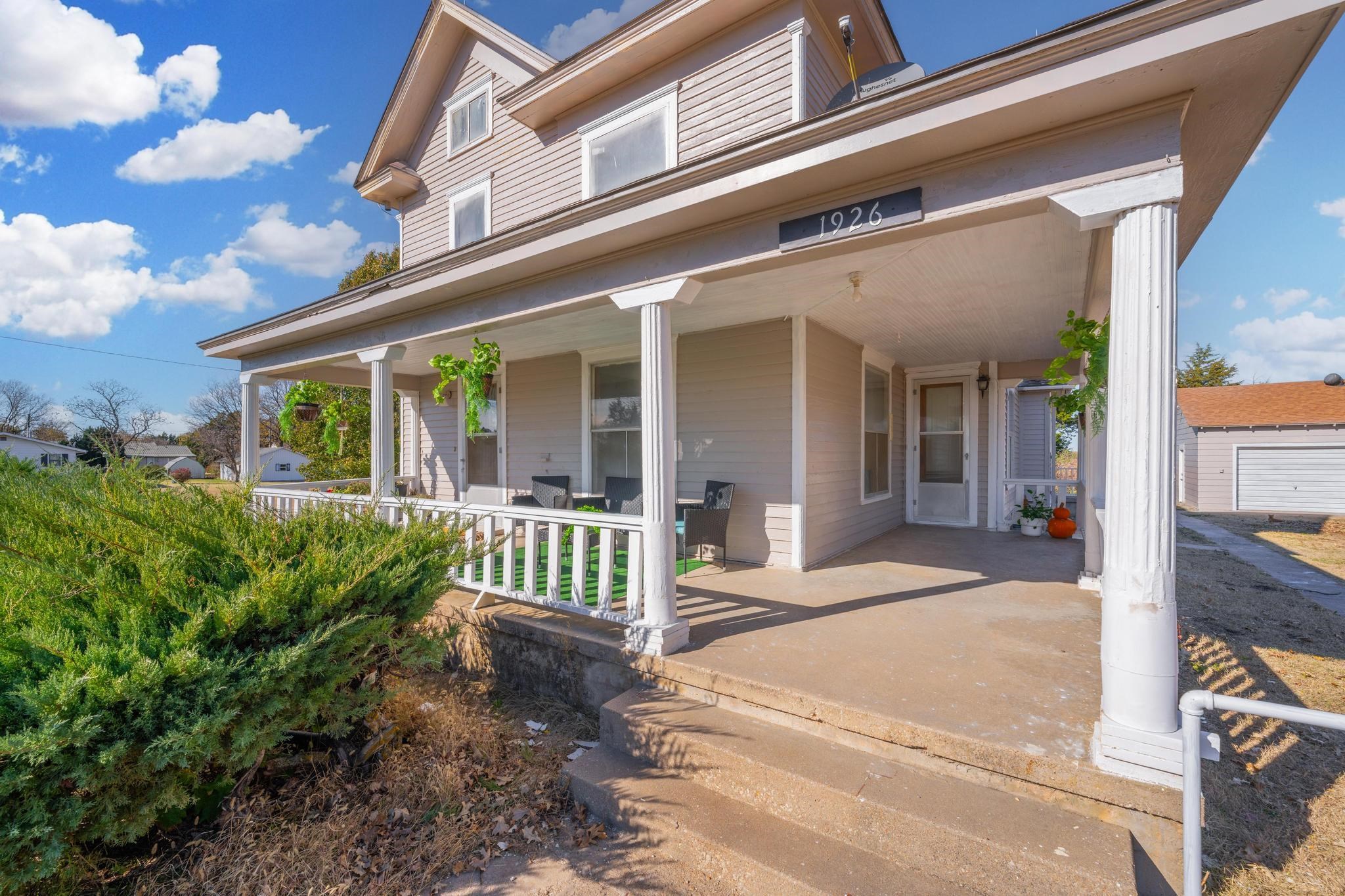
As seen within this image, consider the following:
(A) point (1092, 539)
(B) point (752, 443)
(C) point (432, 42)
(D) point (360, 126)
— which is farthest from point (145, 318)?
(A) point (1092, 539)

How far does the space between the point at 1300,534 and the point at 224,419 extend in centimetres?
4355

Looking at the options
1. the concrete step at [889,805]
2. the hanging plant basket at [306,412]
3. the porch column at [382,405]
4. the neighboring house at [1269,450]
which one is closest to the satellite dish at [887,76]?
the concrete step at [889,805]

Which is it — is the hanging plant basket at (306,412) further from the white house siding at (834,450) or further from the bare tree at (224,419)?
the bare tree at (224,419)

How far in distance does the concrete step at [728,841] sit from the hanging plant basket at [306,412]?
6.43m

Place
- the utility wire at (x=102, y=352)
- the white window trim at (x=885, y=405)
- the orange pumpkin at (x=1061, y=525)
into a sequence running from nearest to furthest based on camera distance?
1. the white window trim at (x=885, y=405)
2. the orange pumpkin at (x=1061, y=525)
3. the utility wire at (x=102, y=352)

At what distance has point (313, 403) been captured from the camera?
7160mm

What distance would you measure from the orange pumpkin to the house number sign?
6596mm

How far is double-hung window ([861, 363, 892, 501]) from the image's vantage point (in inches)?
267

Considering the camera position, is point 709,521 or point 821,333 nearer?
point 709,521

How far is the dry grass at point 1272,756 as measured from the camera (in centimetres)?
201

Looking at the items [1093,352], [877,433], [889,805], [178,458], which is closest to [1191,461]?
[877,433]

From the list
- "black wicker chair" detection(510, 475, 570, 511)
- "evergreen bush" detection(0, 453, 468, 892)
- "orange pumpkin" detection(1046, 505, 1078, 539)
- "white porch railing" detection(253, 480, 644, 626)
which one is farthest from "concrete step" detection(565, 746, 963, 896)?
"orange pumpkin" detection(1046, 505, 1078, 539)

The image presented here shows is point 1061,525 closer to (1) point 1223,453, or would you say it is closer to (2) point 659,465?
(2) point 659,465

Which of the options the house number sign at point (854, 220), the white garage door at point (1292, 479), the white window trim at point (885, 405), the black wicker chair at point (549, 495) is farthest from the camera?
the white garage door at point (1292, 479)
